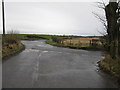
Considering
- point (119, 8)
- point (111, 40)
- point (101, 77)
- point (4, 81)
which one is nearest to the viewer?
point (4, 81)

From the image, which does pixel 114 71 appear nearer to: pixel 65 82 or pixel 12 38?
pixel 65 82

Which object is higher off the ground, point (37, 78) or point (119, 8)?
point (119, 8)

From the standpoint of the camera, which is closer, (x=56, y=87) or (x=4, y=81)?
(x=56, y=87)

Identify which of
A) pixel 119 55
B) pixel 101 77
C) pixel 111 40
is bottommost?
pixel 101 77

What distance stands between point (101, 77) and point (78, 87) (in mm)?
1930

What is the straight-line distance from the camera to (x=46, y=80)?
5.59 m

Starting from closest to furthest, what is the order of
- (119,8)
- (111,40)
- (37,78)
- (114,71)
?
(37,78)
(114,71)
(119,8)
(111,40)

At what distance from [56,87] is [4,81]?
2.31 metres

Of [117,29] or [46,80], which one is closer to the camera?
[46,80]

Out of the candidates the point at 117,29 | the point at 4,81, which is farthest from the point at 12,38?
the point at 117,29

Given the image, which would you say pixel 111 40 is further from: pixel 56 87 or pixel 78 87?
pixel 56 87

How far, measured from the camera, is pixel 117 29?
28.2ft

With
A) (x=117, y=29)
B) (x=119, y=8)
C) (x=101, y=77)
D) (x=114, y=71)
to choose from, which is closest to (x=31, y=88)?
(x=101, y=77)

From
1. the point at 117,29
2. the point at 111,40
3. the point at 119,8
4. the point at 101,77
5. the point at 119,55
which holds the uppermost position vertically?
the point at 119,8
